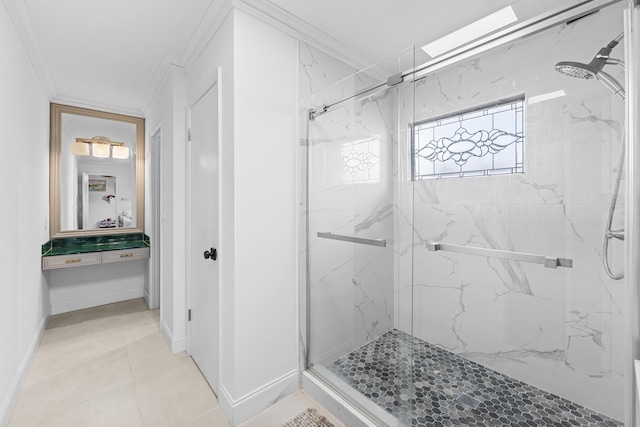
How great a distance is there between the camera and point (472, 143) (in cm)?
164

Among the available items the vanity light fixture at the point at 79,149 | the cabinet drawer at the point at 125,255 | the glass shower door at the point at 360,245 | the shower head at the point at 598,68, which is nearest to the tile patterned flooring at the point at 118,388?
the glass shower door at the point at 360,245

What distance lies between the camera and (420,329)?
192 cm

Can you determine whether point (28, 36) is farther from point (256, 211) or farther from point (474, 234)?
point (474, 234)

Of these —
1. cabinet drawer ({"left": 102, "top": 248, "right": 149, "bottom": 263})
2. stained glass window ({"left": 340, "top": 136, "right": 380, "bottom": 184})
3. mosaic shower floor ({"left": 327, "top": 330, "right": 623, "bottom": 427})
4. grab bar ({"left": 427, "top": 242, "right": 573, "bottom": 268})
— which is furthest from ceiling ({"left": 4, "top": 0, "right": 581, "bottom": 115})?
mosaic shower floor ({"left": 327, "top": 330, "right": 623, "bottom": 427})

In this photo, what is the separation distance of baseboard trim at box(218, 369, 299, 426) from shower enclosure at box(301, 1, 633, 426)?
225mm

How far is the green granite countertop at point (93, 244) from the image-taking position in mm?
3063

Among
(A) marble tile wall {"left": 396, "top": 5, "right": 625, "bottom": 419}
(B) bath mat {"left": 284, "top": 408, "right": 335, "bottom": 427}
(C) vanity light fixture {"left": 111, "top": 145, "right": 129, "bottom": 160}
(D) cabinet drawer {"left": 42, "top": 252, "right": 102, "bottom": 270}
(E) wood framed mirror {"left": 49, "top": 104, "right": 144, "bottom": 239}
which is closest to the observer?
(A) marble tile wall {"left": 396, "top": 5, "right": 625, "bottom": 419}

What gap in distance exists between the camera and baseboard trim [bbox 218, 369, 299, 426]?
5.42 feet

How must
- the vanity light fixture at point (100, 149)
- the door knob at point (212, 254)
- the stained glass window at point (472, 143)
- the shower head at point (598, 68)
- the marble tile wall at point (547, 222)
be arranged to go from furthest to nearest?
the vanity light fixture at point (100, 149)
the door knob at point (212, 254)
the stained glass window at point (472, 143)
the marble tile wall at point (547, 222)
the shower head at point (598, 68)

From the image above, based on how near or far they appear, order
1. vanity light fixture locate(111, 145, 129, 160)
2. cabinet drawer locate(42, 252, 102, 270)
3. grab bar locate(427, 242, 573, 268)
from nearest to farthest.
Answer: grab bar locate(427, 242, 573, 268) < cabinet drawer locate(42, 252, 102, 270) < vanity light fixture locate(111, 145, 129, 160)

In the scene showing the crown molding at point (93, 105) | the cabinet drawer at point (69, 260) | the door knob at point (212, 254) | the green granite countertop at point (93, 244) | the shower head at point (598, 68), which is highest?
the crown molding at point (93, 105)

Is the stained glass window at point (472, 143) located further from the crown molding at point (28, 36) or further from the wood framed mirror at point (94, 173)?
the wood framed mirror at point (94, 173)

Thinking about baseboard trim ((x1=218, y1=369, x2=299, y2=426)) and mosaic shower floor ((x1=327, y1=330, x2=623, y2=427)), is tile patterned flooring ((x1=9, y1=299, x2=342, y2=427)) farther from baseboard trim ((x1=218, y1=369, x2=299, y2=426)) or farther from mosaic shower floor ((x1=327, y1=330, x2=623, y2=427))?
mosaic shower floor ((x1=327, y1=330, x2=623, y2=427))

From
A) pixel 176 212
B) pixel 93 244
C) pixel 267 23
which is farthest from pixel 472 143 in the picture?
pixel 93 244
